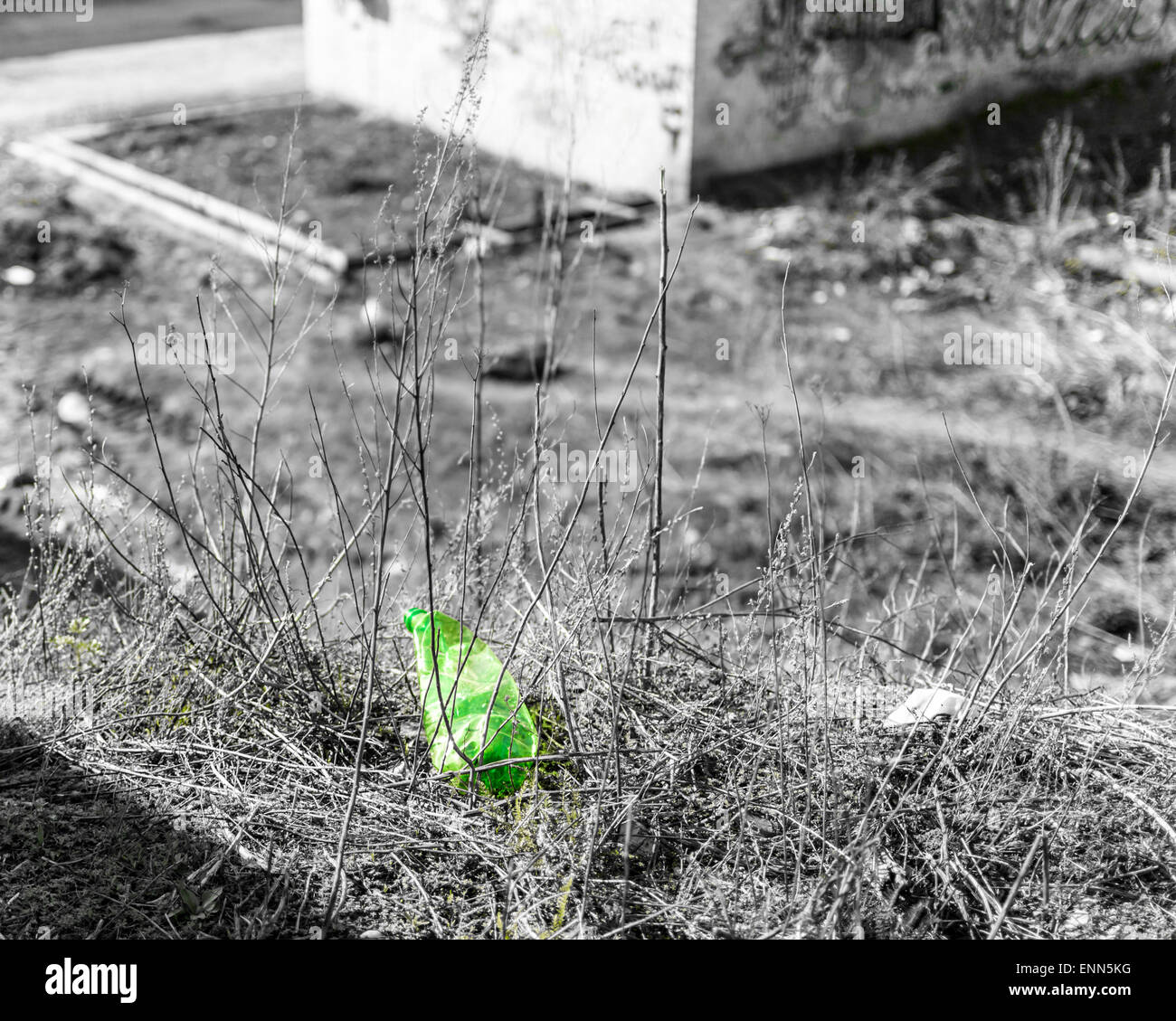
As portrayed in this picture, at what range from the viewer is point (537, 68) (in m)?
9.63

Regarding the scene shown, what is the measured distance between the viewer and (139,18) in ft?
46.4

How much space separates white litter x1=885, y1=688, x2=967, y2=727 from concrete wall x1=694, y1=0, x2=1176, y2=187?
285 inches

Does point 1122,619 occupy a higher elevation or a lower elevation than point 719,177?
lower

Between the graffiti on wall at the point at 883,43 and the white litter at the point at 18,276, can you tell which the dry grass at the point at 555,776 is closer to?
the white litter at the point at 18,276

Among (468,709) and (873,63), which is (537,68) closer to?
(873,63)

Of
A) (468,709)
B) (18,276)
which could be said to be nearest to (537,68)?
(18,276)

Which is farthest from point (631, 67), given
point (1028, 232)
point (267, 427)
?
point (267, 427)

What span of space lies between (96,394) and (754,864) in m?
5.17

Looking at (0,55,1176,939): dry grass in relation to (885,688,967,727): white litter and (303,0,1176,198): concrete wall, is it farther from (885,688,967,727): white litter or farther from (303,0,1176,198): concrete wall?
(303,0,1176,198): concrete wall

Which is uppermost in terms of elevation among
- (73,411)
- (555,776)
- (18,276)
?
(18,276)

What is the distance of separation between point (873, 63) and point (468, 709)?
893 centimetres

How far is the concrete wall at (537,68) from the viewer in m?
8.81

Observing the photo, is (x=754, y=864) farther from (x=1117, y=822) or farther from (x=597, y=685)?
(x=1117, y=822)
